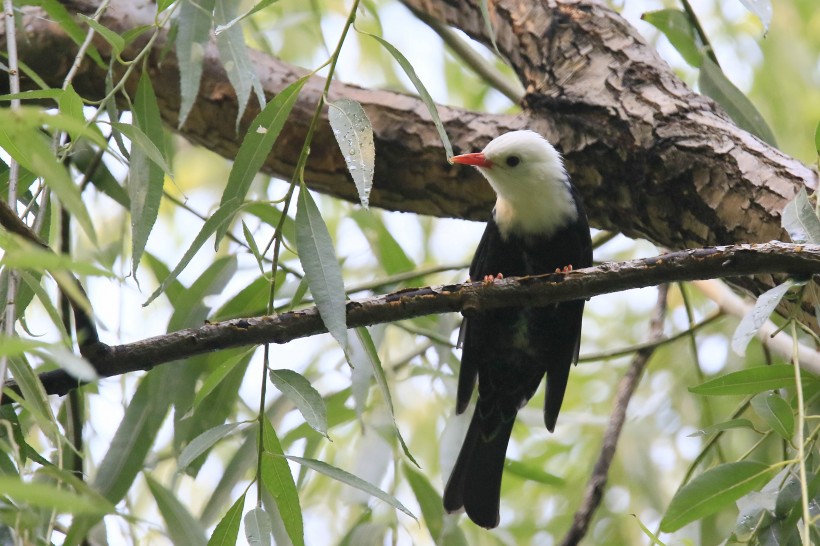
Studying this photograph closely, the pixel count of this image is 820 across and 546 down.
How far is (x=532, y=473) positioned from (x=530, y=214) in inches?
38.3

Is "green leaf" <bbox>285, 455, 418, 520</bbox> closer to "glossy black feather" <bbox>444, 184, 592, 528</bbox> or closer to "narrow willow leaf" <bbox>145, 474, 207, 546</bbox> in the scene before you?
"narrow willow leaf" <bbox>145, 474, 207, 546</bbox>

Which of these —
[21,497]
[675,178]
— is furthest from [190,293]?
[21,497]

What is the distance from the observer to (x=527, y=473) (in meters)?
3.34

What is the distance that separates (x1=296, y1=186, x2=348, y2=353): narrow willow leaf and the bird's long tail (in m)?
1.51

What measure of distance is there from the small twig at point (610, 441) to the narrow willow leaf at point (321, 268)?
1.49 metres

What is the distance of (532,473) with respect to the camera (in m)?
3.33

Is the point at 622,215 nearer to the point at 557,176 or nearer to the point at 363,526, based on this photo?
the point at 557,176

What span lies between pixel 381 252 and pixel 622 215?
0.95m

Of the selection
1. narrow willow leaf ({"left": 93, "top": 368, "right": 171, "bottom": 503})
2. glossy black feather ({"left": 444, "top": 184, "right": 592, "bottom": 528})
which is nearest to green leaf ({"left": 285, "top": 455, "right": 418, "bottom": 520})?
narrow willow leaf ({"left": 93, "top": 368, "right": 171, "bottom": 503})

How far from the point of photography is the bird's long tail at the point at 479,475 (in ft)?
10.9

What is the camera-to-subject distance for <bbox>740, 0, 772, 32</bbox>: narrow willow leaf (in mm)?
2508

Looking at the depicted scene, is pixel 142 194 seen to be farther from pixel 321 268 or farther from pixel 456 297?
pixel 456 297

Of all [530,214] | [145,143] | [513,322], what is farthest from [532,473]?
[145,143]

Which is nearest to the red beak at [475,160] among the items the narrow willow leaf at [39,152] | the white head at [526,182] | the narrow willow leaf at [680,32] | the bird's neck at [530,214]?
the white head at [526,182]
